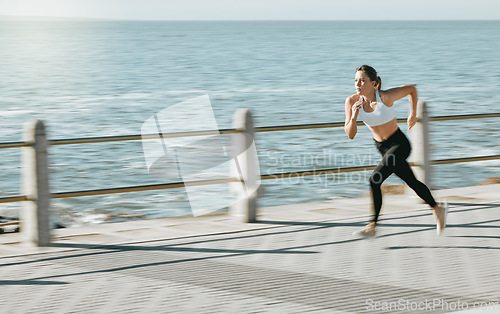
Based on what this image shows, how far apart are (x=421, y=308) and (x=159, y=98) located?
52.1 meters

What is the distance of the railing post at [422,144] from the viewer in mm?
9031

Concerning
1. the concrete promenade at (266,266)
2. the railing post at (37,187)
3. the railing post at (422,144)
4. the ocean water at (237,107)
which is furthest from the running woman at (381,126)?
the ocean water at (237,107)

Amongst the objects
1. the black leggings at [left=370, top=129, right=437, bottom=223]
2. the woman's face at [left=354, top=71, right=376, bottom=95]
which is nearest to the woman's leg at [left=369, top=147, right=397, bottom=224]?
the black leggings at [left=370, top=129, right=437, bottom=223]

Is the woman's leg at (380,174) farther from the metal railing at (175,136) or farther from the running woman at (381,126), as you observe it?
the metal railing at (175,136)

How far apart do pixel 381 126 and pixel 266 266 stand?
5.47 ft

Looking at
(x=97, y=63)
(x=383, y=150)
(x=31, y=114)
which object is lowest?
(x=383, y=150)

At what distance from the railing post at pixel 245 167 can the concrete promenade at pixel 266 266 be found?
0.16 metres

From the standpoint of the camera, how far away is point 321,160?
2694 cm

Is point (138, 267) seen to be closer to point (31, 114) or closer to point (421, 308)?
point (421, 308)

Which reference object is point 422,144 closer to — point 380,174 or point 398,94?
point 380,174

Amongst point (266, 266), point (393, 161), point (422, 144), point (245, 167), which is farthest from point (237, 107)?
point (266, 266)

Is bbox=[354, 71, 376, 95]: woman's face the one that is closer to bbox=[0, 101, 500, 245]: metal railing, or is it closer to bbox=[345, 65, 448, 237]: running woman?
bbox=[345, 65, 448, 237]: running woman

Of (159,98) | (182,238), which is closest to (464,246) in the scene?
(182,238)

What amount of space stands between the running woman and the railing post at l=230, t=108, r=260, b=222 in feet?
4.38
